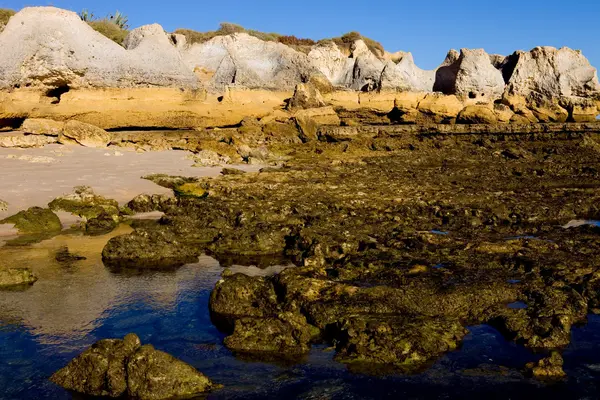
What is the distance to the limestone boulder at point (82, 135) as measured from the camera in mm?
19906

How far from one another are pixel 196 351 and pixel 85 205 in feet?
23.7

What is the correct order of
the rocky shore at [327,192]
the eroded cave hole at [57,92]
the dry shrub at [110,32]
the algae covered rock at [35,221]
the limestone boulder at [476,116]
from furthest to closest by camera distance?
1. the dry shrub at [110,32]
2. the limestone boulder at [476,116]
3. the eroded cave hole at [57,92]
4. the algae covered rock at [35,221]
5. the rocky shore at [327,192]

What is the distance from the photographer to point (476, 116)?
29.8m

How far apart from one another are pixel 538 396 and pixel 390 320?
165 centimetres

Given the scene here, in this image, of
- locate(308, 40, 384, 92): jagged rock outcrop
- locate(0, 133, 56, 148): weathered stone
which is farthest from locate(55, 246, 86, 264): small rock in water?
locate(308, 40, 384, 92): jagged rock outcrop

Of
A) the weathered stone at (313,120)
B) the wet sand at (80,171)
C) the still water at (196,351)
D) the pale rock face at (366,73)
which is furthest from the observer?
the pale rock face at (366,73)

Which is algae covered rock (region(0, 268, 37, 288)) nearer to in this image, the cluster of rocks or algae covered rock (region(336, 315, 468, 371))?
algae covered rock (region(336, 315, 468, 371))

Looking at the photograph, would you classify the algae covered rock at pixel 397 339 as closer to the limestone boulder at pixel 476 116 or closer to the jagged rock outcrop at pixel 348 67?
the limestone boulder at pixel 476 116

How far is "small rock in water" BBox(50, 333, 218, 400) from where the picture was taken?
4918mm

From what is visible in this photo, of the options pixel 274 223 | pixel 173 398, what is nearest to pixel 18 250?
pixel 274 223

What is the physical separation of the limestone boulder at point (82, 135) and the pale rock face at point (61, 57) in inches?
97.7

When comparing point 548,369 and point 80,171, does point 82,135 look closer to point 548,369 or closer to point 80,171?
point 80,171

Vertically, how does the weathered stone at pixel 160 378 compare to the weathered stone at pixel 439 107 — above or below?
below

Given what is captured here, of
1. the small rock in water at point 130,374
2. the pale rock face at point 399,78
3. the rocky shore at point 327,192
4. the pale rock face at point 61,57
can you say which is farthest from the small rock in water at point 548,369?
the pale rock face at point 399,78
